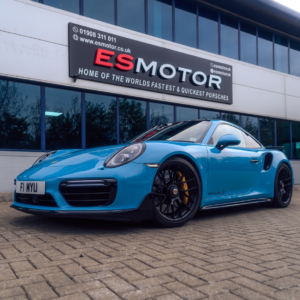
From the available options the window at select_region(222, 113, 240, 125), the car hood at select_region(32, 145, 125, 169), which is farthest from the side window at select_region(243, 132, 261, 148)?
the window at select_region(222, 113, 240, 125)

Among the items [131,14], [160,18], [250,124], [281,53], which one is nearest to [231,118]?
[250,124]

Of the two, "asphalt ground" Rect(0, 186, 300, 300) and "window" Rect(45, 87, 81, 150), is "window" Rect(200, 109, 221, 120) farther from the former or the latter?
"asphalt ground" Rect(0, 186, 300, 300)

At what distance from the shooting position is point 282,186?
5570 millimetres

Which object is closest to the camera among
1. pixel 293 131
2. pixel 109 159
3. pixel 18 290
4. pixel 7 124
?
pixel 18 290

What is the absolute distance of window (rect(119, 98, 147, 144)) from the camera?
32.7ft

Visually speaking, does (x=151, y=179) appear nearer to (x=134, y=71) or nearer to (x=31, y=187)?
(x=31, y=187)

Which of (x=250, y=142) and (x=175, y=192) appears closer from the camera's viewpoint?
(x=175, y=192)

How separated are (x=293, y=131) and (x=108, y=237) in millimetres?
14127

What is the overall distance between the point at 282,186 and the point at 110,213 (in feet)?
11.5

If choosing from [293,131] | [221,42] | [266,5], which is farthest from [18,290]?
[293,131]

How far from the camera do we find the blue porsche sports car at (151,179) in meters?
3.18

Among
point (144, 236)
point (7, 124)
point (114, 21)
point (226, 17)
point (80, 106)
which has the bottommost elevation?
point (144, 236)

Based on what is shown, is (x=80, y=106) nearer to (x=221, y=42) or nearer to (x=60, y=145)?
(x=60, y=145)

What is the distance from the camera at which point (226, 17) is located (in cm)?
1344
